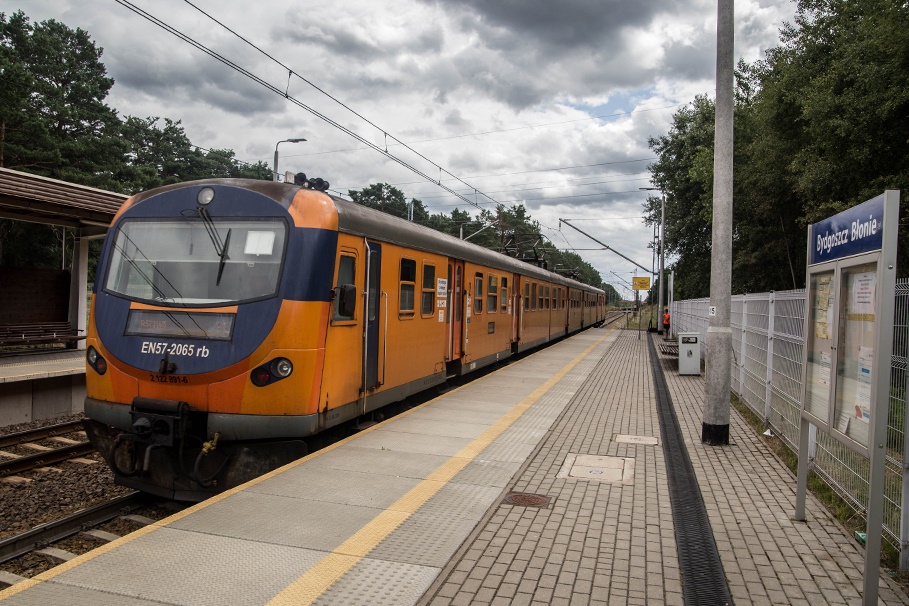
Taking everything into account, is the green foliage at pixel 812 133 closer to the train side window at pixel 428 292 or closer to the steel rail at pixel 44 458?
the train side window at pixel 428 292

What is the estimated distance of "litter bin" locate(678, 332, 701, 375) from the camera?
51.5ft

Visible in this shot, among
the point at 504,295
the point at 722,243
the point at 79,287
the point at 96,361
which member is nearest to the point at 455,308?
the point at 504,295

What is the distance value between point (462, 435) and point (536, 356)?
38.5ft

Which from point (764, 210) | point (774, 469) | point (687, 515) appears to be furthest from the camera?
point (764, 210)

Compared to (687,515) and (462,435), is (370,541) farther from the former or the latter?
(462,435)

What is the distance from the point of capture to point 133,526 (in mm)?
5910

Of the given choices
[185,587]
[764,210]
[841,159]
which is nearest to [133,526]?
[185,587]

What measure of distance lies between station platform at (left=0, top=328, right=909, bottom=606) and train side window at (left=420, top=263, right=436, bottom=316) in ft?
7.34

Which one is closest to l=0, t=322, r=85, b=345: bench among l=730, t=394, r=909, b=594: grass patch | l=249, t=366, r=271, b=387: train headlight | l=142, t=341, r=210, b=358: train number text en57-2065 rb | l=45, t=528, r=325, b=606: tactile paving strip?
l=142, t=341, r=210, b=358: train number text en57-2065 rb

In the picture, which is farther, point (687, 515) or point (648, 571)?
point (687, 515)

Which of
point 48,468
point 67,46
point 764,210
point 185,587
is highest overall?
point 67,46

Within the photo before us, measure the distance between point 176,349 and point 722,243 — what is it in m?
6.05

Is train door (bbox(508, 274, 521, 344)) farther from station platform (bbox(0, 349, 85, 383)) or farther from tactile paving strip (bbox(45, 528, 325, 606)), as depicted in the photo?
tactile paving strip (bbox(45, 528, 325, 606))

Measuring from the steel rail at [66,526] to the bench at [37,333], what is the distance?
9989 mm
